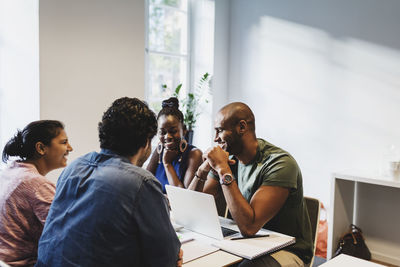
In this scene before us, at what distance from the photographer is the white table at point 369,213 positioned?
323 cm

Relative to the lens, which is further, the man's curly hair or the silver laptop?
the silver laptop

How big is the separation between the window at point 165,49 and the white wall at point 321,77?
0.56 metres

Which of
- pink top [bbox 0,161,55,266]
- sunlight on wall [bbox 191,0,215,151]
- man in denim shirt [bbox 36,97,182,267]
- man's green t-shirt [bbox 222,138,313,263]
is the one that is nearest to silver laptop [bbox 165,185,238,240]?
man's green t-shirt [bbox 222,138,313,263]

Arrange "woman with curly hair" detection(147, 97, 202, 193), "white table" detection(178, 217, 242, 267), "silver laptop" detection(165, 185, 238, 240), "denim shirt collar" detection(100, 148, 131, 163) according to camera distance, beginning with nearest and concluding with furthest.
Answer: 1. "denim shirt collar" detection(100, 148, 131, 163)
2. "white table" detection(178, 217, 242, 267)
3. "silver laptop" detection(165, 185, 238, 240)
4. "woman with curly hair" detection(147, 97, 202, 193)

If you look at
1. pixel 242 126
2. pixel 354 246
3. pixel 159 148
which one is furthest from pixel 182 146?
pixel 354 246

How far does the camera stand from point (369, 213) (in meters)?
3.43

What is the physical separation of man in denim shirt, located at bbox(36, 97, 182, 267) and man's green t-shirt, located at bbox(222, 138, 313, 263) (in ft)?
2.47

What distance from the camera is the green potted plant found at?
163 inches

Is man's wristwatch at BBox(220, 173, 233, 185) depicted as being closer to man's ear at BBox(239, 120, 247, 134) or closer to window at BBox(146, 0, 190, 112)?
man's ear at BBox(239, 120, 247, 134)

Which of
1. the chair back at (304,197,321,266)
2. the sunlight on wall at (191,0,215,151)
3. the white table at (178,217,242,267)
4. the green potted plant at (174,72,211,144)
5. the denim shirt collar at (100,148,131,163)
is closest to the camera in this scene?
the denim shirt collar at (100,148,131,163)

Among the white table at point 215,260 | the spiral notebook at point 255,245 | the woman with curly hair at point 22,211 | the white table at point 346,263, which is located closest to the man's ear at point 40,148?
the woman with curly hair at point 22,211

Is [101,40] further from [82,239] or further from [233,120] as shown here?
[82,239]

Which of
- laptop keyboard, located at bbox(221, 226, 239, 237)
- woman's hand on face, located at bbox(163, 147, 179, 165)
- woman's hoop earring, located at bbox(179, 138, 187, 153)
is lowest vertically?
laptop keyboard, located at bbox(221, 226, 239, 237)

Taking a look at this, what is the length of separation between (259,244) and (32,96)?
1.97 m
